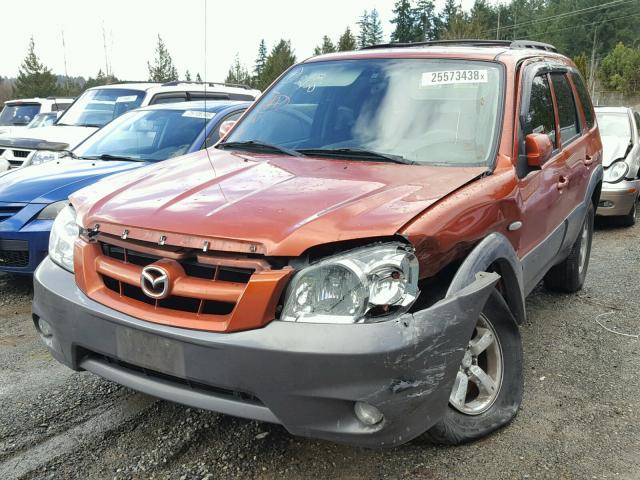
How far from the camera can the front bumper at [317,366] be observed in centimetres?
209

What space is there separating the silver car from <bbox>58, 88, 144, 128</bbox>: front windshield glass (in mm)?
6676

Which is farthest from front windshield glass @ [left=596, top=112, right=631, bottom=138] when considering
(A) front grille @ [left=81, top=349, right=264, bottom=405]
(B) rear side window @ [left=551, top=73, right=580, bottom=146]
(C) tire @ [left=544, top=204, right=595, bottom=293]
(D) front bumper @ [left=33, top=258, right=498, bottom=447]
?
(A) front grille @ [left=81, top=349, right=264, bottom=405]

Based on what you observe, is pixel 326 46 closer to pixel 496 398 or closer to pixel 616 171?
pixel 616 171

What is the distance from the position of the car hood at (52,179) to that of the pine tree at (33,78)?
39989mm

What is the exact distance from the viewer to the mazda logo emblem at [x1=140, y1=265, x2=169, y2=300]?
229 centimetres

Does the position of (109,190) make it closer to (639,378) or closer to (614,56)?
(639,378)

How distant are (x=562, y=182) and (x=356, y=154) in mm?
1535

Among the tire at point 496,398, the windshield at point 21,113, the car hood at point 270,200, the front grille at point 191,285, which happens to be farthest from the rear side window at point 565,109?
the windshield at point 21,113

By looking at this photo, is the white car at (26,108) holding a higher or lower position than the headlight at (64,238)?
higher

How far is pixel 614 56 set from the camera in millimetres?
49250

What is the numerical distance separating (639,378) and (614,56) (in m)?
52.8

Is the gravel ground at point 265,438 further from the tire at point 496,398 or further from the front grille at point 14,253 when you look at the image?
the front grille at point 14,253

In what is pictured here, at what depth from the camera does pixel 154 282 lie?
2.30 meters

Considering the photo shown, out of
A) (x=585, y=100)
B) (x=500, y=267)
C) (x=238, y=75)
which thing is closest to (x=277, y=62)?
(x=238, y=75)
